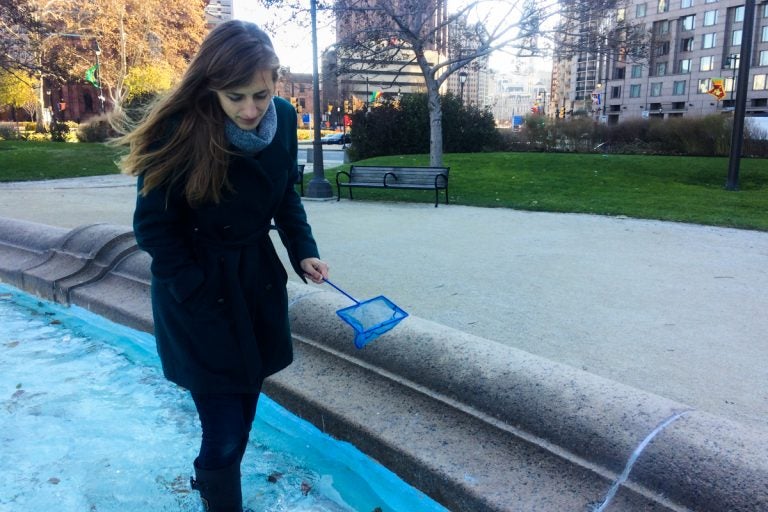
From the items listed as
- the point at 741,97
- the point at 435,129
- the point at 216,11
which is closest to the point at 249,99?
the point at 741,97

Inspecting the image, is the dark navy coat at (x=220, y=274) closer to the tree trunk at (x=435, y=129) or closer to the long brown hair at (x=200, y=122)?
the long brown hair at (x=200, y=122)

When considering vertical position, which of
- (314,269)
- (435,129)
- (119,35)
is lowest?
(314,269)

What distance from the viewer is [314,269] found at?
241cm

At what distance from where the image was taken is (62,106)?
209 feet

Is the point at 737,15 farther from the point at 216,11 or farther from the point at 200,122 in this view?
the point at 200,122

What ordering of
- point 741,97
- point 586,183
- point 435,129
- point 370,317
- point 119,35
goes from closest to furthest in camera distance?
point 370,317 < point 741,97 < point 586,183 < point 435,129 < point 119,35

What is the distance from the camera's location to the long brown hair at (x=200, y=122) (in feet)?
6.22

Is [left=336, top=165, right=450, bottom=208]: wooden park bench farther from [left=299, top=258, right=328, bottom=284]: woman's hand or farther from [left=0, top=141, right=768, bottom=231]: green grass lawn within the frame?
[left=299, top=258, right=328, bottom=284]: woman's hand

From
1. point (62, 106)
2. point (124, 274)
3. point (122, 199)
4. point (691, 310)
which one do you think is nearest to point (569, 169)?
point (122, 199)

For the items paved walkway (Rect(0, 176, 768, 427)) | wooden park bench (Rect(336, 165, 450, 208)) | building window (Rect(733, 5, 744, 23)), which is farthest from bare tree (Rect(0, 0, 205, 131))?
building window (Rect(733, 5, 744, 23))

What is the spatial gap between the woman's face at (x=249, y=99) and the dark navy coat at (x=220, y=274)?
128mm

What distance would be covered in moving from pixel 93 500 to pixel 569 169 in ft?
53.6

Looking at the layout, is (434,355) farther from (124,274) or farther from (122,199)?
(122,199)

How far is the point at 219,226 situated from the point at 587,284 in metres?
4.58
